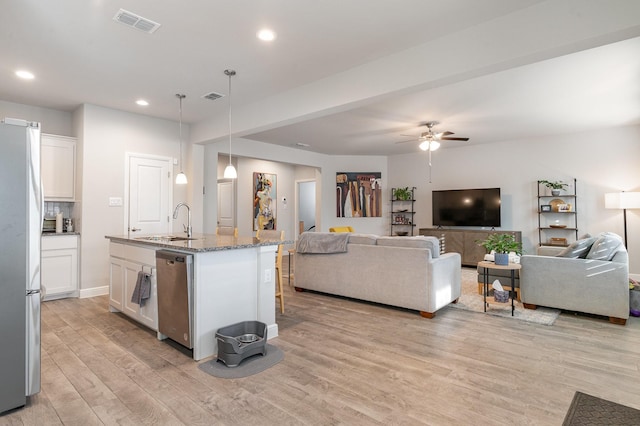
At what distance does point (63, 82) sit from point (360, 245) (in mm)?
4088

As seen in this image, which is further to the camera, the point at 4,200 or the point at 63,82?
the point at 63,82

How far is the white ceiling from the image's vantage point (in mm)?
2578

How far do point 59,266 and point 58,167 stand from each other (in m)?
1.40

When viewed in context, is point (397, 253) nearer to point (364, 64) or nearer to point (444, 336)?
point (444, 336)

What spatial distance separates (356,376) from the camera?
7.90ft

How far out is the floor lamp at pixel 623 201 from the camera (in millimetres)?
5480

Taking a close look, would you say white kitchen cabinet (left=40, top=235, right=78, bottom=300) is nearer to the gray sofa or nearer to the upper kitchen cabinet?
the upper kitchen cabinet

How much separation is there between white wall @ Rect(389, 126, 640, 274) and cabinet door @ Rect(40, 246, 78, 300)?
6.93 meters

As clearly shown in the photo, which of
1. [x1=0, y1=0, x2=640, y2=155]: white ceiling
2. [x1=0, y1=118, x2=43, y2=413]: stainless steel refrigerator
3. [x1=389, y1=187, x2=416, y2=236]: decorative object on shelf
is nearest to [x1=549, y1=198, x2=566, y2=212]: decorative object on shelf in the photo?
[x1=0, y1=0, x2=640, y2=155]: white ceiling

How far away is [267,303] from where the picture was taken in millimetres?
3170

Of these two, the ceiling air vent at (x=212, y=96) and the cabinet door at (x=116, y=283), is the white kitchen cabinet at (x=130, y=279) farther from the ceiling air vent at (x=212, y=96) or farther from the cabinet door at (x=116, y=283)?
the ceiling air vent at (x=212, y=96)

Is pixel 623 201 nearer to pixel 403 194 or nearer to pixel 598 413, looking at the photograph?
pixel 403 194

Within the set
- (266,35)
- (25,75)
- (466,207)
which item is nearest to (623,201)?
(466,207)

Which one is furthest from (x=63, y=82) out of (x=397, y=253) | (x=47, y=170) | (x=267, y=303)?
(x=397, y=253)
